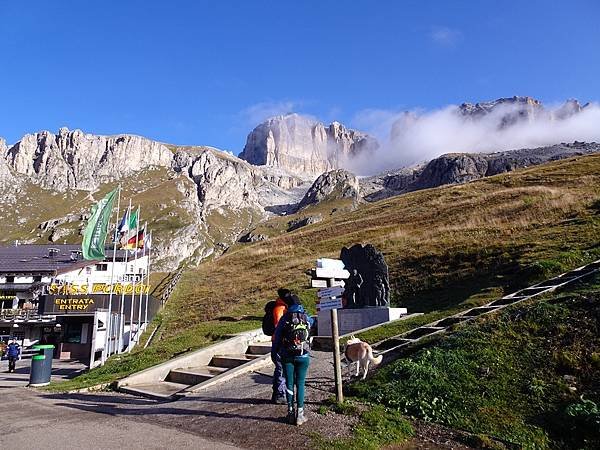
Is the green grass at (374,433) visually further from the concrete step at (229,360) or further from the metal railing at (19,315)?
the metal railing at (19,315)

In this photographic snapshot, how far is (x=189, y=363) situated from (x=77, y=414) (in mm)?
4602

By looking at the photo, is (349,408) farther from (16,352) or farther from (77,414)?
(16,352)

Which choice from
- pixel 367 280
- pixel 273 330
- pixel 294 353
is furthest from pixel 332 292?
pixel 367 280

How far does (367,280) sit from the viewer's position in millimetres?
19938

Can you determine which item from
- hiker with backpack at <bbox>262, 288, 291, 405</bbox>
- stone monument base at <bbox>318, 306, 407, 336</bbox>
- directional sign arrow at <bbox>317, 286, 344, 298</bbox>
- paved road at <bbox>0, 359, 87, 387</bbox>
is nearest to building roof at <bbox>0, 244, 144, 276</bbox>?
paved road at <bbox>0, 359, 87, 387</bbox>

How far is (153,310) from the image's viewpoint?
110ft

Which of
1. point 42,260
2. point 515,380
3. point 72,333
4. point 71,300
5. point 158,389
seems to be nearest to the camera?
point 515,380

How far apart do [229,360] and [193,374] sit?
5.43 ft

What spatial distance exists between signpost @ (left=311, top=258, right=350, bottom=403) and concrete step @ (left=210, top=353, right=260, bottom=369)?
3980 mm

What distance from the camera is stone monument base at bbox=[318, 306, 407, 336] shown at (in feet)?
57.6

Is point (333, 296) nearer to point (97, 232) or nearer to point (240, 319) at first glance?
point (240, 319)

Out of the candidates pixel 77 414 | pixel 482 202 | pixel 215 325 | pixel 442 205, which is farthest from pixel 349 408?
pixel 442 205

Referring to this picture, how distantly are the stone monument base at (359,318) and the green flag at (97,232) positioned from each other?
12639mm

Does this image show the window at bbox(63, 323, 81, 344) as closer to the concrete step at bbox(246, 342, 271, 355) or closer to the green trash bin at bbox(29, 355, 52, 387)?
the green trash bin at bbox(29, 355, 52, 387)
